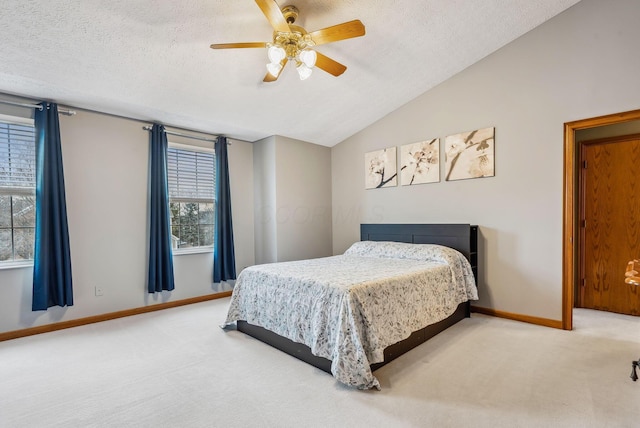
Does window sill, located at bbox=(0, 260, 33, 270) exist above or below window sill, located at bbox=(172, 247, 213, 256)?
above

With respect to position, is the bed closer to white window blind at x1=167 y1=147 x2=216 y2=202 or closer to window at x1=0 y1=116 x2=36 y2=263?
white window blind at x1=167 y1=147 x2=216 y2=202

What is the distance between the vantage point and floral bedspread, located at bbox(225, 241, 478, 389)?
2184 millimetres

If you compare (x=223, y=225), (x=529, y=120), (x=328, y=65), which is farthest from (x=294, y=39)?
(x=223, y=225)

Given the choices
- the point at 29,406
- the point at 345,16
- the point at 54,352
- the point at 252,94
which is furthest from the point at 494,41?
the point at 54,352

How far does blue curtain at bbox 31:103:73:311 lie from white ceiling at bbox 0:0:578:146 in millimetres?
389

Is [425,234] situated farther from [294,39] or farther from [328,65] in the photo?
[294,39]

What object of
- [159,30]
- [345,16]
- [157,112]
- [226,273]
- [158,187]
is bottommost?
[226,273]

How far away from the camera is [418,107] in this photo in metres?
4.31

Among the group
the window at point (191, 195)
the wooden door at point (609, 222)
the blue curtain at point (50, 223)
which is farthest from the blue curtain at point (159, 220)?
the wooden door at point (609, 222)

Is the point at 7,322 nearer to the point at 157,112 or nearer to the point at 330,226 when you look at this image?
the point at 157,112

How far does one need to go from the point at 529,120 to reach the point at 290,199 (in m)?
3.22

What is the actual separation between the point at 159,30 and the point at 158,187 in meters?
2.00

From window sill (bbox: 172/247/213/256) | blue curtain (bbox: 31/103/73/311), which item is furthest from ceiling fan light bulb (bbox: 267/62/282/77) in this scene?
window sill (bbox: 172/247/213/256)

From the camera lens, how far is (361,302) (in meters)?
2.25
